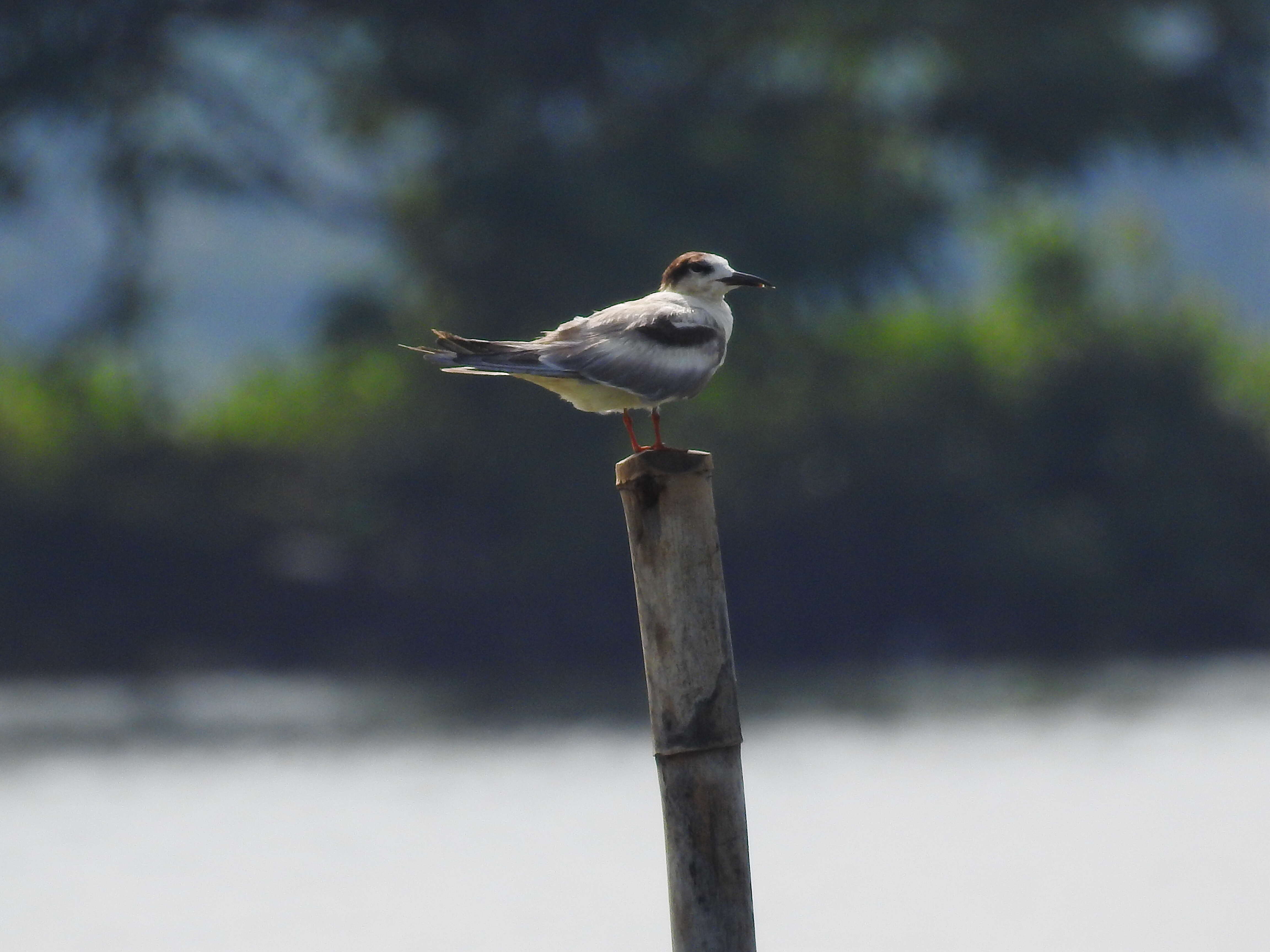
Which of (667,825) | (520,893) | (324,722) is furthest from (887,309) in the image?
(667,825)

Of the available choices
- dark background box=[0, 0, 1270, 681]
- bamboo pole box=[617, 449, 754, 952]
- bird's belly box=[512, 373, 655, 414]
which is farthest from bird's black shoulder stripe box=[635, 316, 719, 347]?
dark background box=[0, 0, 1270, 681]

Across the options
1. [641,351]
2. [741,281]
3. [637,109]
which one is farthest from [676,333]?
[637,109]

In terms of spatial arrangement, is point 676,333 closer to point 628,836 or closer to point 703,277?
point 703,277

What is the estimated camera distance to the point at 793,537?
83.1 feet

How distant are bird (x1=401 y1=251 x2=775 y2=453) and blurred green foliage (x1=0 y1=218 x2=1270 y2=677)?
16423 millimetres

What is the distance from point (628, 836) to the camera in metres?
15.0

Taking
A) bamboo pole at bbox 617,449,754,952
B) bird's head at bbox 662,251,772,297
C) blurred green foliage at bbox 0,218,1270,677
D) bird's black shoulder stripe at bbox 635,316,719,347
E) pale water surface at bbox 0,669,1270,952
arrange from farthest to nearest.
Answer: blurred green foliage at bbox 0,218,1270,677 < pale water surface at bbox 0,669,1270,952 < bird's head at bbox 662,251,772,297 < bird's black shoulder stripe at bbox 635,316,719,347 < bamboo pole at bbox 617,449,754,952

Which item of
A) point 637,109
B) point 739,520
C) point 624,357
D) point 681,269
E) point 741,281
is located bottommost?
point 624,357

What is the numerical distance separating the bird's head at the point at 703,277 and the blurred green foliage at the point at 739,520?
15.9 metres

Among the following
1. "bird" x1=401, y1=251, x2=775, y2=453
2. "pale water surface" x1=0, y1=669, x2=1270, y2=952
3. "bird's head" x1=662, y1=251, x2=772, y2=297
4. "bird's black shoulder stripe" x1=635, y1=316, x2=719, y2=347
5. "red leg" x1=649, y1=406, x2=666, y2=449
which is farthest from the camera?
"pale water surface" x1=0, y1=669, x2=1270, y2=952

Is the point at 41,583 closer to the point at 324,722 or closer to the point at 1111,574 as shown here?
the point at 324,722

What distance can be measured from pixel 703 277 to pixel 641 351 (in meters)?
0.83

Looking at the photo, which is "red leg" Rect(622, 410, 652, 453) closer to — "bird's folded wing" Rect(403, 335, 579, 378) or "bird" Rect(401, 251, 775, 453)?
"bird" Rect(401, 251, 775, 453)

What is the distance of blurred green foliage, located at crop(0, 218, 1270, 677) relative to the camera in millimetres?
A: 24938
